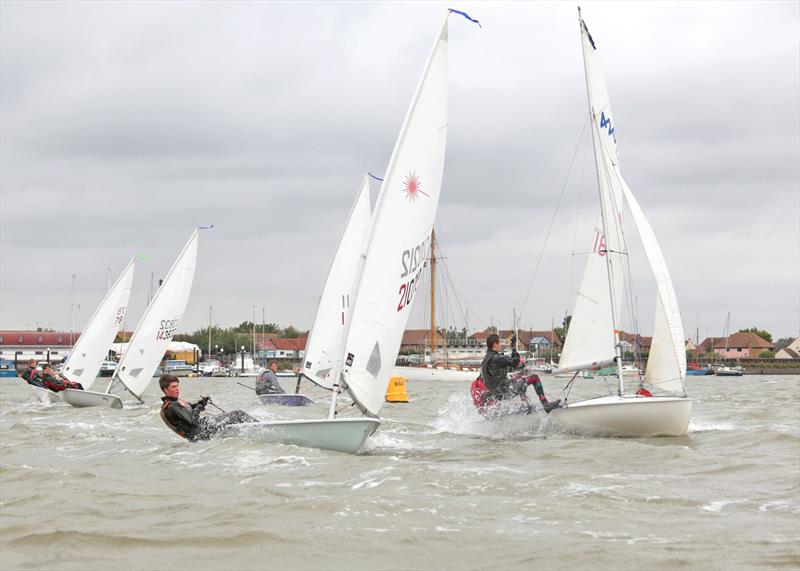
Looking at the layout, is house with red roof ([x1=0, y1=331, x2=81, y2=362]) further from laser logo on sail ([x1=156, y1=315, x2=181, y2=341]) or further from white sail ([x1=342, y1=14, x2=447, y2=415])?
white sail ([x1=342, y1=14, x2=447, y2=415])

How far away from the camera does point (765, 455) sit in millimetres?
11992

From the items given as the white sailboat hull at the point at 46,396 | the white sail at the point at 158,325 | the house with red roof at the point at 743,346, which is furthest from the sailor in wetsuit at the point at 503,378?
the house with red roof at the point at 743,346

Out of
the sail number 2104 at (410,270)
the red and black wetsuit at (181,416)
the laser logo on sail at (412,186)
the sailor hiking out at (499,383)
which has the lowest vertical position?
the red and black wetsuit at (181,416)

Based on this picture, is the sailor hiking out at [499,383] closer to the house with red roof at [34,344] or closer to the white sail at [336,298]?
the white sail at [336,298]

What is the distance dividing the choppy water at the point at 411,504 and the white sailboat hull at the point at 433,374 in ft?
139

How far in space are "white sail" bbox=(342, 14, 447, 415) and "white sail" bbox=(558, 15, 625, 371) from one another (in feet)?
12.2

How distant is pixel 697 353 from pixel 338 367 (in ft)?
362

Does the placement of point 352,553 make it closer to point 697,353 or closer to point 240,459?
point 240,459

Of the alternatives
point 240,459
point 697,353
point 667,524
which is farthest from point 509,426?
point 697,353

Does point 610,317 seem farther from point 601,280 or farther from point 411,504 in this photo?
point 411,504

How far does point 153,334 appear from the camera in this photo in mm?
24656

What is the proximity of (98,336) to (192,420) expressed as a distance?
15836 mm

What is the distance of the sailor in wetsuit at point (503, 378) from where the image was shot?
→ 13570 millimetres

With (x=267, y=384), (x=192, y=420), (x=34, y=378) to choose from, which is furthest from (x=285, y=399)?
(x=192, y=420)
